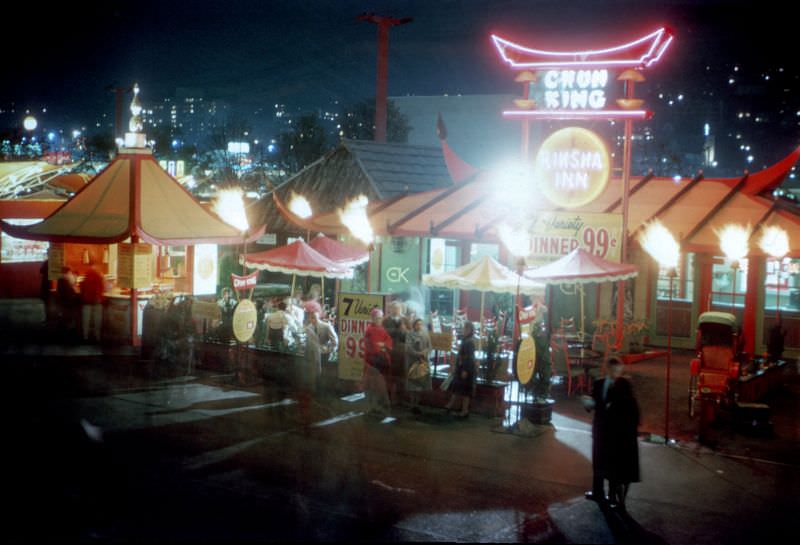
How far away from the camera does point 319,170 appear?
25766 mm

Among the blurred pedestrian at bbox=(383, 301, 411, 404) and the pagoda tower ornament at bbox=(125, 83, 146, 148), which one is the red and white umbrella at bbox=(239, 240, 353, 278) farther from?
the pagoda tower ornament at bbox=(125, 83, 146, 148)

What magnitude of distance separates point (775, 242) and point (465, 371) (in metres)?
8.31

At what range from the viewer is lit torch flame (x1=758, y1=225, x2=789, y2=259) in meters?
17.6

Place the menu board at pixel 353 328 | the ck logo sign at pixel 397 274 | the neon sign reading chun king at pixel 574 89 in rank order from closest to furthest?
the menu board at pixel 353 328
the neon sign reading chun king at pixel 574 89
the ck logo sign at pixel 397 274

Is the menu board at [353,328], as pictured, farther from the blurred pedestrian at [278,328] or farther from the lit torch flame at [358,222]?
the lit torch flame at [358,222]

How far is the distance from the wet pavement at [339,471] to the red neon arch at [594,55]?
22.1 ft

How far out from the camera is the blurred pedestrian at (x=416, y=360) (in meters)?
14.0

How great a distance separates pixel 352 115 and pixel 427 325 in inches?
1846

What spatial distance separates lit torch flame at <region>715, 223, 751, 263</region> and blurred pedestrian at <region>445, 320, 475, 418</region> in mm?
7434

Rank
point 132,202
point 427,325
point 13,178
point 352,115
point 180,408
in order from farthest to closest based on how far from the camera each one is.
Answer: point 352,115
point 13,178
point 132,202
point 427,325
point 180,408

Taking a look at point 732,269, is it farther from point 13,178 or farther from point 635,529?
point 13,178

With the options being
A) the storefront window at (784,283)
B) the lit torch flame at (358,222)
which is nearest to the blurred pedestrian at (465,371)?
the lit torch flame at (358,222)

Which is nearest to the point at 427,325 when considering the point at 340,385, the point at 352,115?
the point at 340,385

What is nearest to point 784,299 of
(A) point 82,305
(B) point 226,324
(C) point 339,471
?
(B) point 226,324
